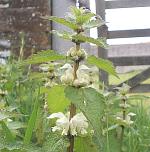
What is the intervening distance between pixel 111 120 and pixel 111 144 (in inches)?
4.1

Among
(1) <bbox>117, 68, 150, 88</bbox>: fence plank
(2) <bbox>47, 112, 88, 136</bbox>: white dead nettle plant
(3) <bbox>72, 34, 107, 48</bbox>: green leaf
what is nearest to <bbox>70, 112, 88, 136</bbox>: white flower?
(2) <bbox>47, 112, 88, 136</bbox>: white dead nettle plant

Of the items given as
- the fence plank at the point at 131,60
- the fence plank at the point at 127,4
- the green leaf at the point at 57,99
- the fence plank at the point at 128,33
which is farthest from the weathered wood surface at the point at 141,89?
the green leaf at the point at 57,99

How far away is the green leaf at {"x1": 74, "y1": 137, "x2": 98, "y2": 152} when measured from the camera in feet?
2.48

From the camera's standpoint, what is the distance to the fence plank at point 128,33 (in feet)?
12.8

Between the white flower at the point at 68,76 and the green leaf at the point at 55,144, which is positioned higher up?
the white flower at the point at 68,76

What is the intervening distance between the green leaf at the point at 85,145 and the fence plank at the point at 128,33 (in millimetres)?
3138

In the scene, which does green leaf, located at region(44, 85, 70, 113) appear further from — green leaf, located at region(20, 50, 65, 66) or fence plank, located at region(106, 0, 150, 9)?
fence plank, located at region(106, 0, 150, 9)

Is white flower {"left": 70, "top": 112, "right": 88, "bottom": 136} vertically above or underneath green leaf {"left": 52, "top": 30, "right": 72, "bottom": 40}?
underneath

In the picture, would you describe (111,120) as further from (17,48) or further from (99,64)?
(17,48)

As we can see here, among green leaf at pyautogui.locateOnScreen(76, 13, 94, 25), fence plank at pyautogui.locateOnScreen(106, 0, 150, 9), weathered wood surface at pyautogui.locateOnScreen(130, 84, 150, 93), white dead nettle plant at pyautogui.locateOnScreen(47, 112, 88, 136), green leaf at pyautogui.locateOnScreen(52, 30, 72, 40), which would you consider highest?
fence plank at pyautogui.locateOnScreen(106, 0, 150, 9)

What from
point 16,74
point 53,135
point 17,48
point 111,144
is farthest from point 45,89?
point 17,48

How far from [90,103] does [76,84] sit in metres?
0.04

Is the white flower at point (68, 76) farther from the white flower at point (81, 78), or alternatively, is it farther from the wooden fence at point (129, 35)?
the wooden fence at point (129, 35)

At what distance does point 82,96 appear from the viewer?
696 millimetres
